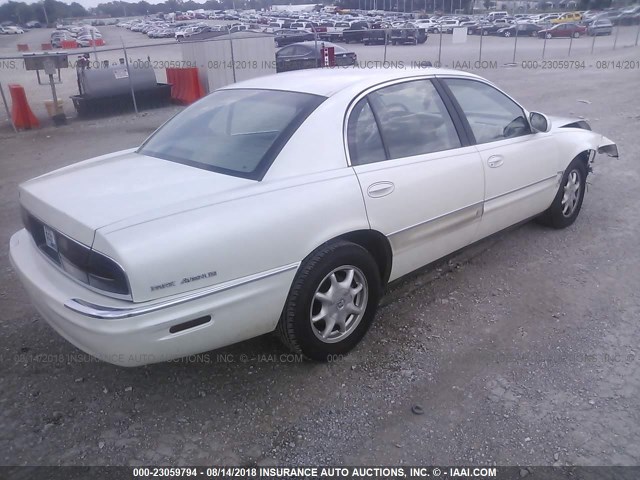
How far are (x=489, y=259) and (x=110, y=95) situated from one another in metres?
10.7

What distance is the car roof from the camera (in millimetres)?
3345

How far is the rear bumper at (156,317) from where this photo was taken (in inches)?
92.3

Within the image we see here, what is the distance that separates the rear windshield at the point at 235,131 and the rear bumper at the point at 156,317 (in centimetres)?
66

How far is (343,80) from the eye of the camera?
3.45m

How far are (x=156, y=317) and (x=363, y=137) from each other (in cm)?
166

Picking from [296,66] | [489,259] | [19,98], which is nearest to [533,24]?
[296,66]

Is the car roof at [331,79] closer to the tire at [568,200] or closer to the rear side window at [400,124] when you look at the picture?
the rear side window at [400,124]

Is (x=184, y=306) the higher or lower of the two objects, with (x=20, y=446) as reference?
higher

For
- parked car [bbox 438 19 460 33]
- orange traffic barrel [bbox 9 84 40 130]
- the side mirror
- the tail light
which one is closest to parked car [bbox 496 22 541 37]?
parked car [bbox 438 19 460 33]

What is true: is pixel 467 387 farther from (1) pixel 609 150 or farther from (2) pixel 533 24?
(2) pixel 533 24

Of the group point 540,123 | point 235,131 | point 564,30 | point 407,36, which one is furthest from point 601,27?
point 235,131

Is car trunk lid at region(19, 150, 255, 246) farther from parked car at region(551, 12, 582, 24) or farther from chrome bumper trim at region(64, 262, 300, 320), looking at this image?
parked car at region(551, 12, 582, 24)

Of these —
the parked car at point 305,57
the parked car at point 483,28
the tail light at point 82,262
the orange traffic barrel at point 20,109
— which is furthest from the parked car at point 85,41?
the tail light at point 82,262

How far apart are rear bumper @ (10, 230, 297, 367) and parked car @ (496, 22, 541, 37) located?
41164mm
